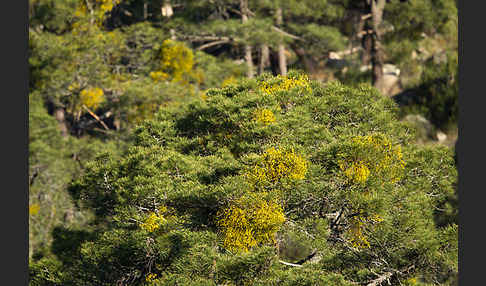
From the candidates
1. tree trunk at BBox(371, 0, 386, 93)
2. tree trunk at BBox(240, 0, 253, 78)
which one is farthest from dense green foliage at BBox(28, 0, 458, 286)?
tree trunk at BBox(240, 0, 253, 78)

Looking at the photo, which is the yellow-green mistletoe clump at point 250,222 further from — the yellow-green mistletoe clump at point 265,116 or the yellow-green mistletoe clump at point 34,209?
the yellow-green mistletoe clump at point 34,209

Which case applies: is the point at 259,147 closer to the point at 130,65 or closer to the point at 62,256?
the point at 62,256

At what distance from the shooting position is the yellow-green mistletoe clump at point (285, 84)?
1548cm

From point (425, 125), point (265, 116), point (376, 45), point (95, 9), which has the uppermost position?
point (265, 116)

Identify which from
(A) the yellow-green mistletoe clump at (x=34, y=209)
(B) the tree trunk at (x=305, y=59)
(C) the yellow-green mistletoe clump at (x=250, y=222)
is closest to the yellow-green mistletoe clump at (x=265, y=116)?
(C) the yellow-green mistletoe clump at (x=250, y=222)

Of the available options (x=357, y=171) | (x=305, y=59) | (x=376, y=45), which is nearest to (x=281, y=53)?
(x=305, y=59)

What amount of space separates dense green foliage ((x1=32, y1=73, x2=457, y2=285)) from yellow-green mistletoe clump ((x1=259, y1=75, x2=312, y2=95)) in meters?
0.05

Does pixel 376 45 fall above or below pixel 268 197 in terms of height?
below

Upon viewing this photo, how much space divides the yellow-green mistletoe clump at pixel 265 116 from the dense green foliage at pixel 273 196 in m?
0.09

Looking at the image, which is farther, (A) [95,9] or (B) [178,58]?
(A) [95,9]

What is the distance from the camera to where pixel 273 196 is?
1288 cm

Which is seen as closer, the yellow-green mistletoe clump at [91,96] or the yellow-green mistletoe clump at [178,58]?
the yellow-green mistletoe clump at [178,58]

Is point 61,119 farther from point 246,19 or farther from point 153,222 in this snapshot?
point 153,222

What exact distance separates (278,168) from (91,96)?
1715 centimetres
